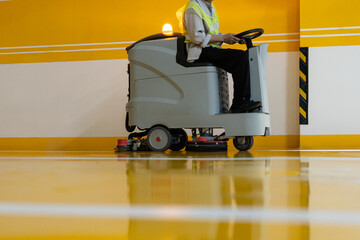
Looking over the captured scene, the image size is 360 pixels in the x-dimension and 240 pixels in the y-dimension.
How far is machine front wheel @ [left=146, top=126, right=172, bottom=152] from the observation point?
9.95 feet

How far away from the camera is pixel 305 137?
13.2 ft

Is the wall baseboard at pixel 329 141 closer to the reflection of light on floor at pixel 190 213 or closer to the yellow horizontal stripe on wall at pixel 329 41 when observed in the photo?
the yellow horizontal stripe on wall at pixel 329 41

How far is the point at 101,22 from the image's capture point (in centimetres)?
462

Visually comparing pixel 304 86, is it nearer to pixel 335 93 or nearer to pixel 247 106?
pixel 335 93

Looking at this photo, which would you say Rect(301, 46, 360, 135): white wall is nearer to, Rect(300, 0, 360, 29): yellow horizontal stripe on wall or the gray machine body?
Rect(300, 0, 360, 29): yellow horizontal stripe on wall

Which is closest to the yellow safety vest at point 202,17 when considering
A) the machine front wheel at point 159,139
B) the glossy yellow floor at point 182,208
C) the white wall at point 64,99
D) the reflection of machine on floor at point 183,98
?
the reflection of machine on floor at point 183,98

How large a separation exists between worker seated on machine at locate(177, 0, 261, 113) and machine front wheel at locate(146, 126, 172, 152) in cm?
53

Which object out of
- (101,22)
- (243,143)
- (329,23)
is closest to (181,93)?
(243,143)

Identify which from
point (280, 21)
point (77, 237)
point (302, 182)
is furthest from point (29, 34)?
point (77, 237)

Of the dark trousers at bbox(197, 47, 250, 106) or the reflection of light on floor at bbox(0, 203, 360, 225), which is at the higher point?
the dark trousers at bbox(197, 47, 250, 106)

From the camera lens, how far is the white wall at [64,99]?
4.55m

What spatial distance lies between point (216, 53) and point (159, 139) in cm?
78

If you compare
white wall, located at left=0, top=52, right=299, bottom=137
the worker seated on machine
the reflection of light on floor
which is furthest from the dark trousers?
the reflection of light on floor

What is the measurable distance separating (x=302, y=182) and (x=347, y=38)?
3331 mm
